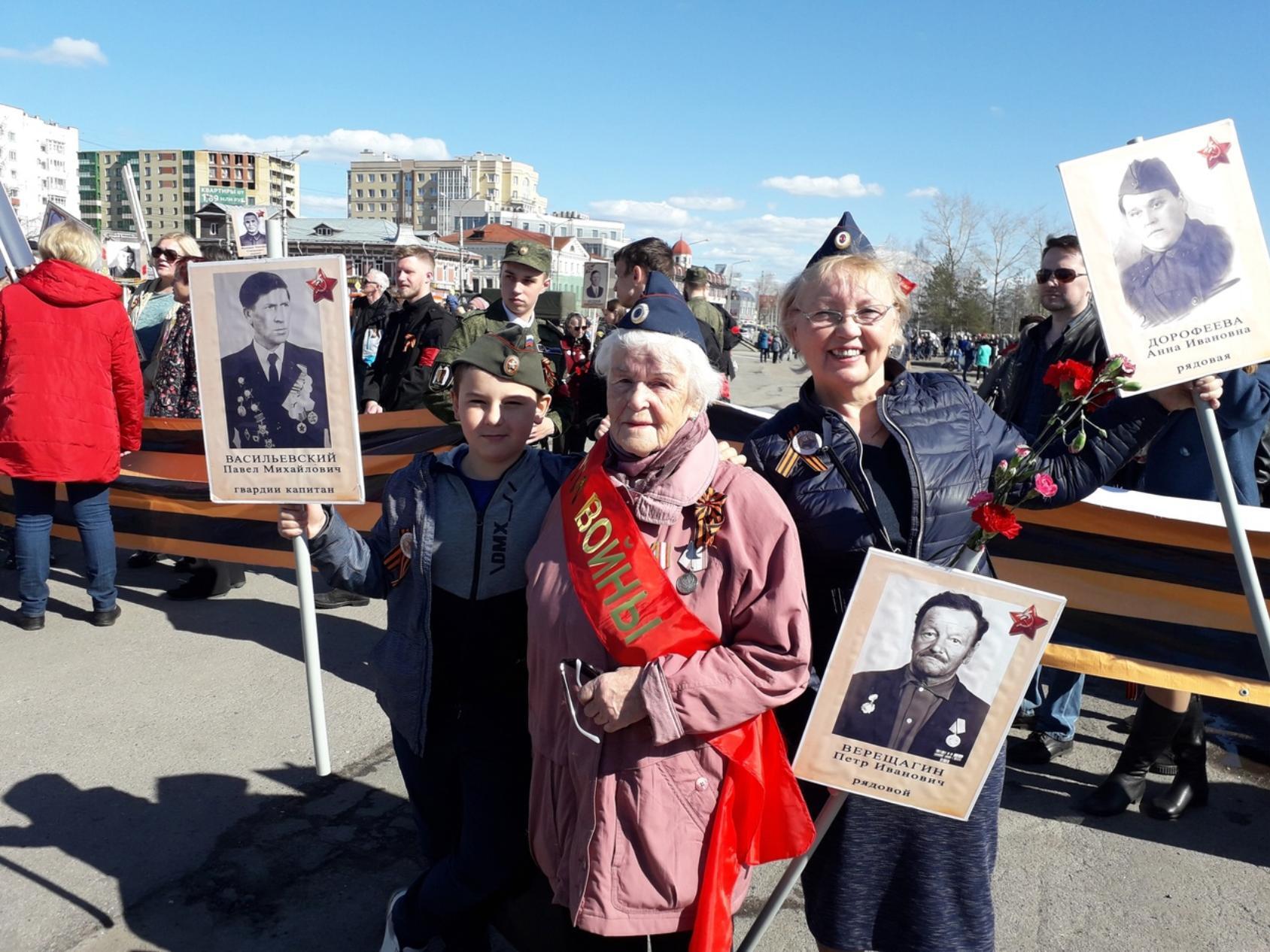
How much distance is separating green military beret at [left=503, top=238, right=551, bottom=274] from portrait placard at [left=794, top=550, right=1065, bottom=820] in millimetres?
3381

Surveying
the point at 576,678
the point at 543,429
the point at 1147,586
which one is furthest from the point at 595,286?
the point at 576,678

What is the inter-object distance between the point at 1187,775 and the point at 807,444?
2537 mm

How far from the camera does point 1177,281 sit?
2.31 m

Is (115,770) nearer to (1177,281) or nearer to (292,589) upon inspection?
(292,589)

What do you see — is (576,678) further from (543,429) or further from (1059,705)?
(1059,705)

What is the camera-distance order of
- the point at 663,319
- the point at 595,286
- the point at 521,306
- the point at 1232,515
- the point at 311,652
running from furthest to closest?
the point at 595,286, the point at 521,306, the point at 311,652, the point at 1232,515, the point at 663,319

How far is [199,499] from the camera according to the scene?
19.0 feet

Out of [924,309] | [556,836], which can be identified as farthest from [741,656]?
[924,309]

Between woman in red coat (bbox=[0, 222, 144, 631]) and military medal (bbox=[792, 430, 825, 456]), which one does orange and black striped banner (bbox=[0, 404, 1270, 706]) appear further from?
woman in red coat (bbox=[0, 222, 144, 631])

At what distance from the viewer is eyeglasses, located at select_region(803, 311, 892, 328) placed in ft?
7.15

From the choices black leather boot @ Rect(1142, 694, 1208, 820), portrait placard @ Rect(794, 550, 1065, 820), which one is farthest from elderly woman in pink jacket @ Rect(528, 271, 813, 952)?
black leather boot @ Rect(1142, 694, 1208, 820)

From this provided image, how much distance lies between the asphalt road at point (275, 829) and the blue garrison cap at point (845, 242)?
1.37 m

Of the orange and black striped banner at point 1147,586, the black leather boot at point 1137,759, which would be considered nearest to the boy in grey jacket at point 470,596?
the orange and black striped banner at point 1147,586

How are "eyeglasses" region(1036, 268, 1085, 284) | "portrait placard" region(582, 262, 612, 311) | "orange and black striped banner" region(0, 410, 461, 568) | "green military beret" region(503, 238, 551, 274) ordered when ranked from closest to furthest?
1. "eyeglasses" region(1036, 268, 1085, 284)
2. "green military beret" region(503, 238, 551, 274)
3. "orange and black striped banner" region(0, 410, 461, 568)
4. "portrait placard" region(582, 262, 612, 311)
